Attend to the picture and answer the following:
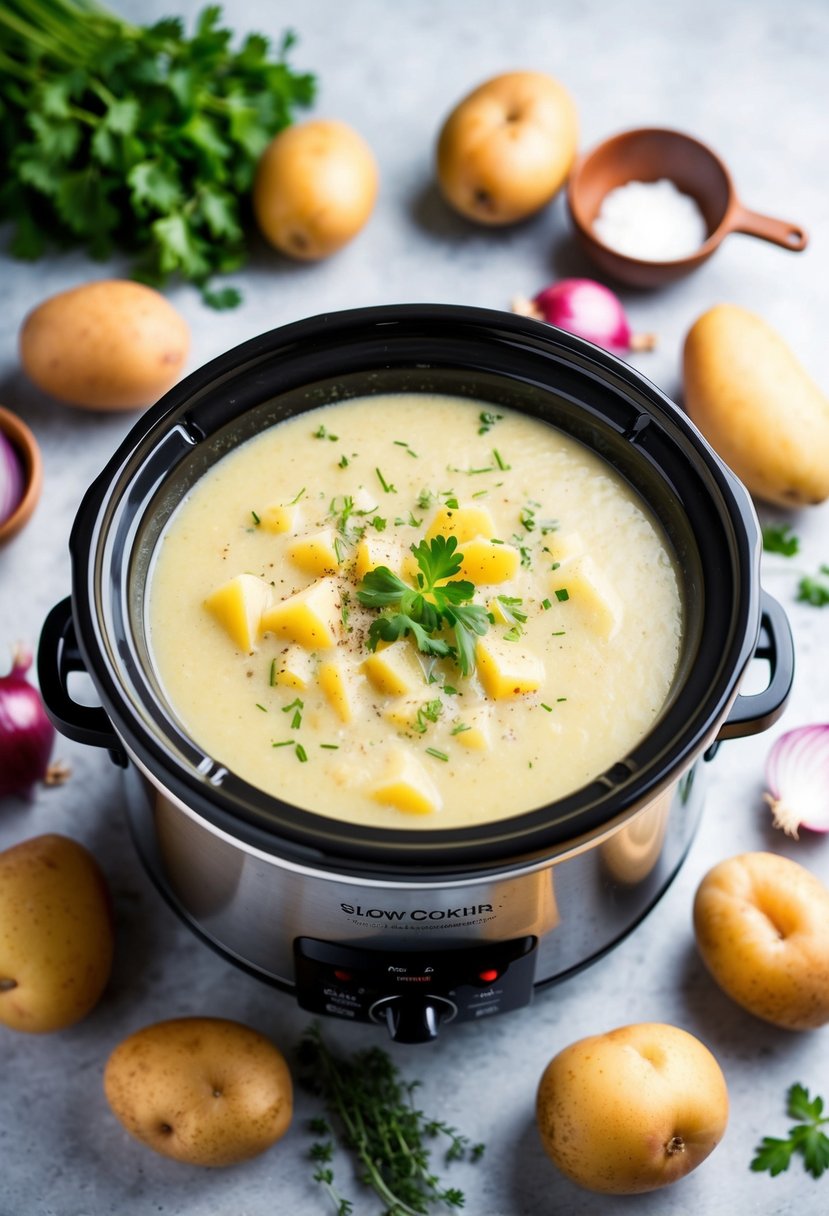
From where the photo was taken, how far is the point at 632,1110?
220 centimetres

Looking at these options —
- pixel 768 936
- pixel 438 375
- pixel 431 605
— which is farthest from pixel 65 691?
pixel 768 936

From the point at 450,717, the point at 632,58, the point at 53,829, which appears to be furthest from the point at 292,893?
the point at 632,58

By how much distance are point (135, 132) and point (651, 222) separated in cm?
125

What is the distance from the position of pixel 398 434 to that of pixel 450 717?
2.03 feet

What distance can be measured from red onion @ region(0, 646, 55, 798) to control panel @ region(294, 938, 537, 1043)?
2.40ft

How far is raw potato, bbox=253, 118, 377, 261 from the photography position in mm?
3213

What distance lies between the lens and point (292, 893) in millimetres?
2121

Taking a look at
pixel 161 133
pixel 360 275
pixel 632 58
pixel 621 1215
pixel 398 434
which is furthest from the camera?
pixel 632 58

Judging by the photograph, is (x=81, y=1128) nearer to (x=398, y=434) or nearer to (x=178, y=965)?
(x=178, y=965)

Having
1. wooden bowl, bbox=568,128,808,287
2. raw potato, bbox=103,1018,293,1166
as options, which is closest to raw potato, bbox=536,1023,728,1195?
raw potato, bbox=103,1018,293,1166

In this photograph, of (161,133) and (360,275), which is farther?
(360,275)

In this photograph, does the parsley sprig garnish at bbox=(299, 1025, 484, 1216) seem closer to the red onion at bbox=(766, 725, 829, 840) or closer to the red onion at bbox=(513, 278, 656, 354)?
the red onion at bbox=(766, 725, 829, 840)

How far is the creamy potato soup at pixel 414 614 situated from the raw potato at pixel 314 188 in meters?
0.88

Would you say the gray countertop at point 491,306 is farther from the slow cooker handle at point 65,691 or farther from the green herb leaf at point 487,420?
the green herb leaf at point 487,420
